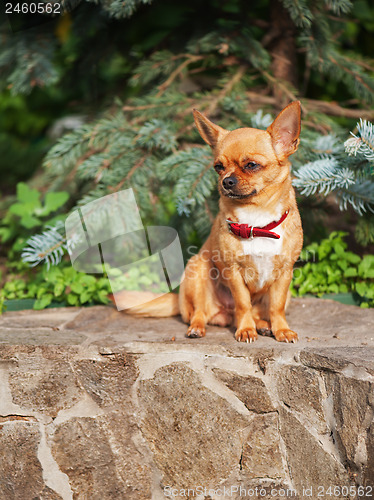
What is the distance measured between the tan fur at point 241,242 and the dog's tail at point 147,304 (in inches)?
7.4

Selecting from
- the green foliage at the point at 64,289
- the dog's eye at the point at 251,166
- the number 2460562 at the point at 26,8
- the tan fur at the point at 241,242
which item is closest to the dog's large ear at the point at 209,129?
the tan fur at the point at 241,242

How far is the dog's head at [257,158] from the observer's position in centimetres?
224

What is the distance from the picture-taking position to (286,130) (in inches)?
89.7

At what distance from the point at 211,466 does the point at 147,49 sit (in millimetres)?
3107

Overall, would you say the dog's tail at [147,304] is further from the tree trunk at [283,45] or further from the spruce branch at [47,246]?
the tree trunk at [283,45]

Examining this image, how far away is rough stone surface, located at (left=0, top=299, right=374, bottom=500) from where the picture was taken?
213 cm

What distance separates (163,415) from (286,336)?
0.67 metres

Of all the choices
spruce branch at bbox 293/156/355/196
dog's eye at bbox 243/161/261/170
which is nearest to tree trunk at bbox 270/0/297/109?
spruce branch at bbox 293/156/355/196

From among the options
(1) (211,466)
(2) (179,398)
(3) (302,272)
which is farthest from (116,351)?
(3) (302,272)

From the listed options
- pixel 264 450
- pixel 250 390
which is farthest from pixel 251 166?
pixel 264 450

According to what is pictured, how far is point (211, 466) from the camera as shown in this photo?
2205 mm

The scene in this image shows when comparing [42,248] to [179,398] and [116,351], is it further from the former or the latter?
[179,398]

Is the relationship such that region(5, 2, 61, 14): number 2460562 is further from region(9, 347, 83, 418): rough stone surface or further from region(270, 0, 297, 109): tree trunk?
region(9, 347, 83, 418): rough stone surface

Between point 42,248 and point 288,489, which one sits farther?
point 42,248
